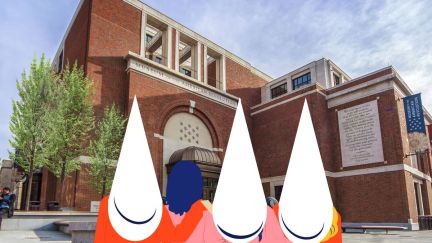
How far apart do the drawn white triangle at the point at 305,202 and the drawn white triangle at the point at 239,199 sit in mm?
315

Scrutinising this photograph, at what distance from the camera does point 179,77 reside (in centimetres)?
2270

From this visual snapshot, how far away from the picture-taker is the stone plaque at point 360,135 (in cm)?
2209

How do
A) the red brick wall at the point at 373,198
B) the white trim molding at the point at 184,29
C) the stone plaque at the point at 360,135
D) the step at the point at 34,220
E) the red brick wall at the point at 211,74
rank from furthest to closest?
the red brick wall at the point at 211,74
the white trim molding at the point at 184,29
the stone plaque at the point at 360,135
the red brick wall at the point at 373,198
the step at the point at 34,220

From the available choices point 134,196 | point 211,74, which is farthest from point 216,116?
point 134,196

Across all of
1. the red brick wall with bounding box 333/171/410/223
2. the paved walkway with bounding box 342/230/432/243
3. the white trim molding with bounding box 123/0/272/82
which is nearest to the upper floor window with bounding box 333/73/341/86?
the white trim molding with bounding box 123/0/272/82

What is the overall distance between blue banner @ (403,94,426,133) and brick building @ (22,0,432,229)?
471mm

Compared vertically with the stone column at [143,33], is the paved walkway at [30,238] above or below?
below

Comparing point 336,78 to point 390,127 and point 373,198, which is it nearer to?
point 390,127

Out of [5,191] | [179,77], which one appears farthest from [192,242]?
[179,77]

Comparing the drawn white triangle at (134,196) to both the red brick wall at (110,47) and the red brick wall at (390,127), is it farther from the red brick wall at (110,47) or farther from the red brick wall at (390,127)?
the red brick wall at (390,127)

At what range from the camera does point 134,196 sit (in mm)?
3248

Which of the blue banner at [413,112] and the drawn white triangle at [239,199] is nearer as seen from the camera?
the drawn white triangle at [239,199]

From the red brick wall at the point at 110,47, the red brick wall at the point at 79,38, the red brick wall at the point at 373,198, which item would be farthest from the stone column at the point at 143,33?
the red brick wall at the point at 373,198

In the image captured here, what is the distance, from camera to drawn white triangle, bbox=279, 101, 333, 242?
11.5 ft
